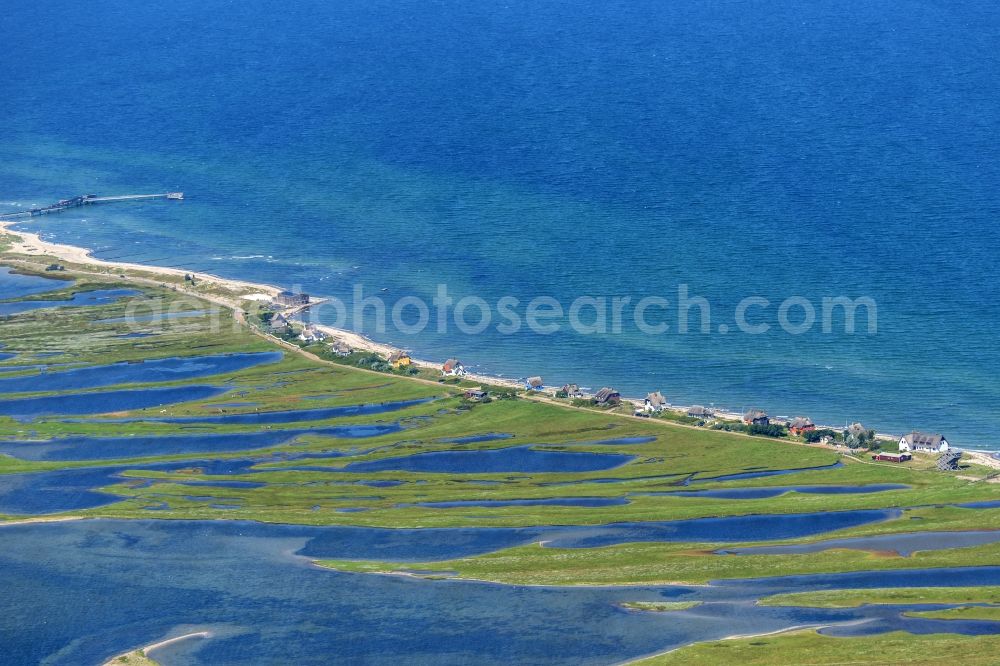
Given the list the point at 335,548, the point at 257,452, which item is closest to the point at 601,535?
the point at 335,548

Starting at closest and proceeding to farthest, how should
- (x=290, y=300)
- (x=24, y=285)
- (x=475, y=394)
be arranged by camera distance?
(x=475, y=394) → (x=290, y=300) → (x=24, y=285)

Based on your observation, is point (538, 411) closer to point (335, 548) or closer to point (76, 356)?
point (335, 548)

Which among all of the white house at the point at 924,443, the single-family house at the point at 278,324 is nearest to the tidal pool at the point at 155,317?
the single-family house at the point at 278,324

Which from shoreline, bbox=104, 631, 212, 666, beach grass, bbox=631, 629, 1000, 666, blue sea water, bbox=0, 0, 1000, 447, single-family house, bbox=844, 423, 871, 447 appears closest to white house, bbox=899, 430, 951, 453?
single-family house, bbox=844, 423, 871, 447

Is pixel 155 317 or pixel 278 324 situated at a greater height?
pixel 155 317

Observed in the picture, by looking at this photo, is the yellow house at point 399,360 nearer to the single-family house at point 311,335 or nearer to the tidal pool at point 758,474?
the single-family house at point 311,335

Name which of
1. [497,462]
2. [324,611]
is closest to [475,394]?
[497,462]

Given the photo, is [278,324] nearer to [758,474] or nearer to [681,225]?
[681,225]
